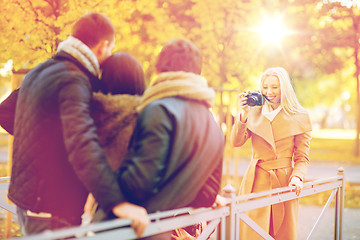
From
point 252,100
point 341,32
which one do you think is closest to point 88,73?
point 252,100

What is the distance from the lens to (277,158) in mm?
3928

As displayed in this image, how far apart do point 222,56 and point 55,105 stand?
7061mm

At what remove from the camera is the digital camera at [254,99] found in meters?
3.80

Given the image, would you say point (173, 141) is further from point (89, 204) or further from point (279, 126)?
point (279, 126)

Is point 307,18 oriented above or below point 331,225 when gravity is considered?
above

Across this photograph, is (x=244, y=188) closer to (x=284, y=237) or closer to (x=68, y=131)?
(x=284, y=237)

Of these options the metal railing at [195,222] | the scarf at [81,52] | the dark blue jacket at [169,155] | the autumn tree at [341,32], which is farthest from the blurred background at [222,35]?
the dark blue jacket at [169,155]

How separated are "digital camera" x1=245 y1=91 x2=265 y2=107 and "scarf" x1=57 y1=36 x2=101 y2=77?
191cm

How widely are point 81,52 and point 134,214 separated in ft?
2.69

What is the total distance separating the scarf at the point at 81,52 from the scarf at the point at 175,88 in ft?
1.02

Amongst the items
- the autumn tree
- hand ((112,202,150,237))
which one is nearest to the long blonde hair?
hand ((112,202,150,237))

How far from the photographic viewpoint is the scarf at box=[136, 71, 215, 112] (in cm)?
207

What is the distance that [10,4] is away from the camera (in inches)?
171

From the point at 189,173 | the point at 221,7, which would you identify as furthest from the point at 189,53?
the point at 221,7
